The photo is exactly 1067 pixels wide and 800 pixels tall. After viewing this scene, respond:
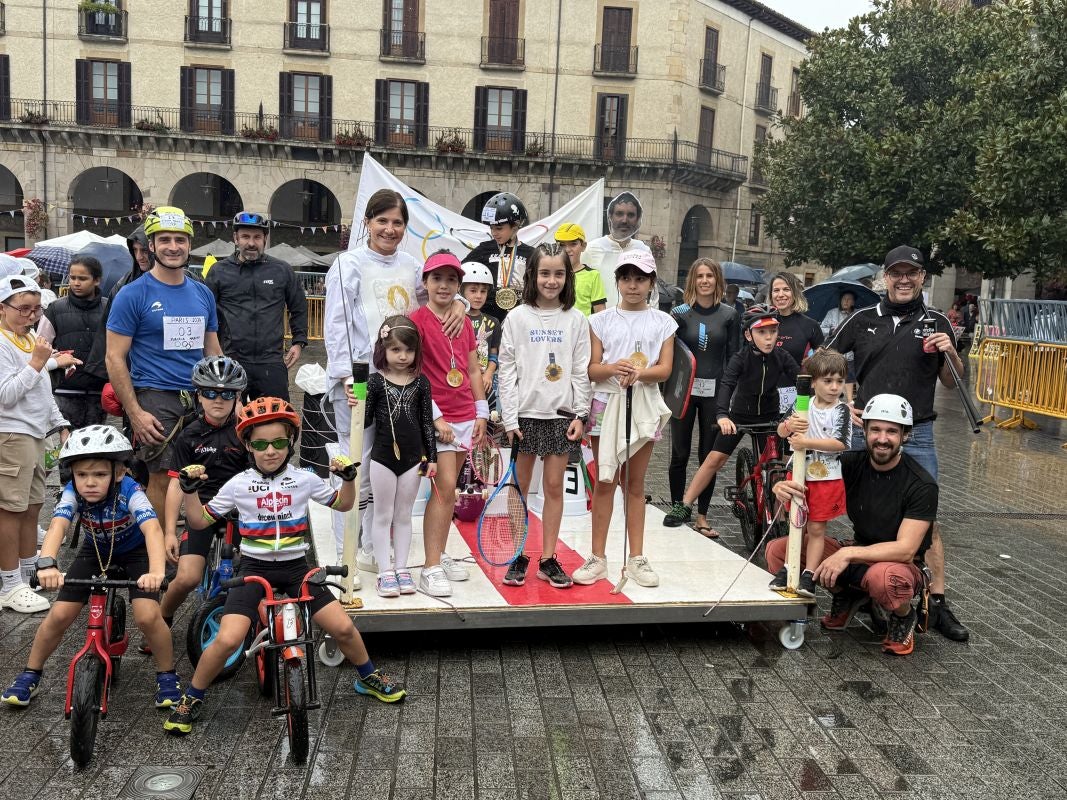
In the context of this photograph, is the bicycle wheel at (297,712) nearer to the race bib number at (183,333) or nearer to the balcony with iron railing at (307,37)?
the race bib number at (183,333)

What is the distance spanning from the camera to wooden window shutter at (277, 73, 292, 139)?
4175cm

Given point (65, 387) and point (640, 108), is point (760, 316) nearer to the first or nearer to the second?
point (65, 387)

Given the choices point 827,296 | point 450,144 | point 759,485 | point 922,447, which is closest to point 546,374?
point 922,447

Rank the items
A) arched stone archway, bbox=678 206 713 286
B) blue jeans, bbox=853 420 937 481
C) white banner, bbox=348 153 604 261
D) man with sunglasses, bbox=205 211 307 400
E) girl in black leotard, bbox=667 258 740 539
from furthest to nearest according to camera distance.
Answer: arched stone archway, bbox=678 206 713 286, white banner, bbox=348 153 604 261, girl in black leotard, bbox=667 258 740 539, man with sunglasses, bbox=205 211 307 400, blue jeans, bbox=853 420 937 481

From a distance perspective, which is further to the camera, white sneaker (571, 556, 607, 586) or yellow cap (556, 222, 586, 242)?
yellow cap (556, 222, 586, 242)

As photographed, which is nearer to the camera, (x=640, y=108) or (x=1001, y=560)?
(x=1001, y=560)

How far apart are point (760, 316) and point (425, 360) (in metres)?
3.08

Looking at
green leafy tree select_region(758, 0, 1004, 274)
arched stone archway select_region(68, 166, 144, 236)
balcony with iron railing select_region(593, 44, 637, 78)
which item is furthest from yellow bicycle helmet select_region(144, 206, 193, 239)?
arched stone archway select_region(68, 166, 144, 236)

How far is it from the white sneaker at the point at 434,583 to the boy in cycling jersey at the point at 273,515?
2.69ft

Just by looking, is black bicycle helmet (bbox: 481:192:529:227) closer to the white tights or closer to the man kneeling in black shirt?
the white tights

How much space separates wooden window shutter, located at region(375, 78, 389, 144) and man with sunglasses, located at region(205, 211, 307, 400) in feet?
119

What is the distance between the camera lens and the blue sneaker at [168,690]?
186 inches

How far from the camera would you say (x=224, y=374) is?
5406 millimetres

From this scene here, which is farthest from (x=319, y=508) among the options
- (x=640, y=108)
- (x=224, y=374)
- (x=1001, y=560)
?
(x=640, y=108)
